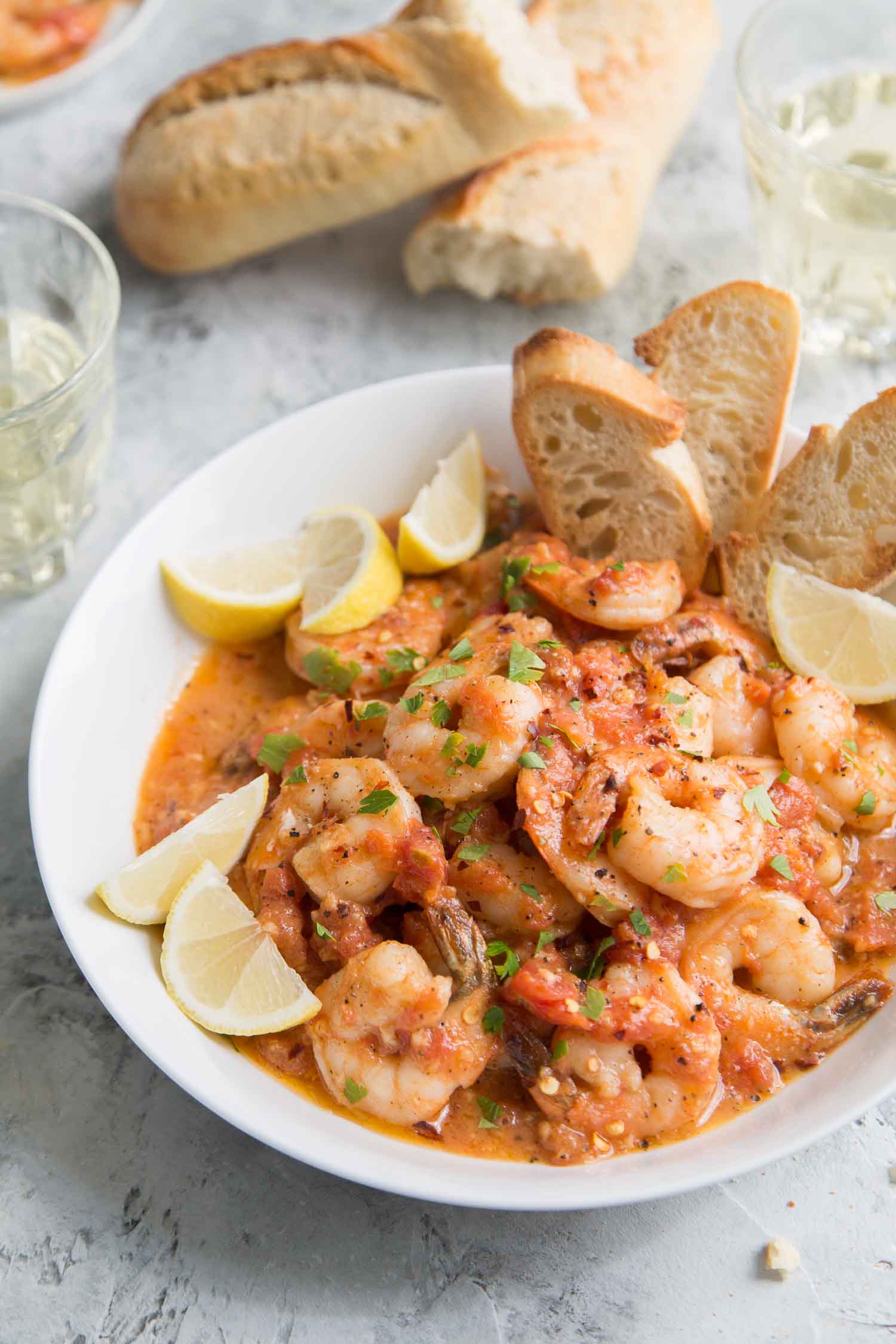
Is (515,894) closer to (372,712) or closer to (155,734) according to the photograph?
(372,712)

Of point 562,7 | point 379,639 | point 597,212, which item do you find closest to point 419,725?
point 379,639

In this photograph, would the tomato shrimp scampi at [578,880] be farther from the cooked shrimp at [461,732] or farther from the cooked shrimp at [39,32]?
the cooked shrimp at [39,32]

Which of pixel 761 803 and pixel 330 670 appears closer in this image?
pixel 761 803

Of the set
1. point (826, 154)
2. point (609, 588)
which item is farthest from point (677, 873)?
point (826, 154)

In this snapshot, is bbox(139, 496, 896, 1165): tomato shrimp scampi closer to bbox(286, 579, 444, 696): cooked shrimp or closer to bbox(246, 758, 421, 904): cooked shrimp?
bbox(246, 758, 421, 904): cooked shrimp

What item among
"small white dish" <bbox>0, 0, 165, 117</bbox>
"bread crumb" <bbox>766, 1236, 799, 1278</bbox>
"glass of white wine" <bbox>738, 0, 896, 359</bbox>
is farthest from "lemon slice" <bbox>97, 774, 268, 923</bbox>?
"small white dish" <bbox>0, 0, 165, 117</bbox>

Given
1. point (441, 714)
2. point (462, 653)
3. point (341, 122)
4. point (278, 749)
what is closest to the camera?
point (441, 714)

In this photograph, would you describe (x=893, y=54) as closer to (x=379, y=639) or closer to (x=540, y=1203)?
(x=379, y=639)

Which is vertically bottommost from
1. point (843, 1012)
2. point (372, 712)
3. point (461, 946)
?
point (843, 1012)
